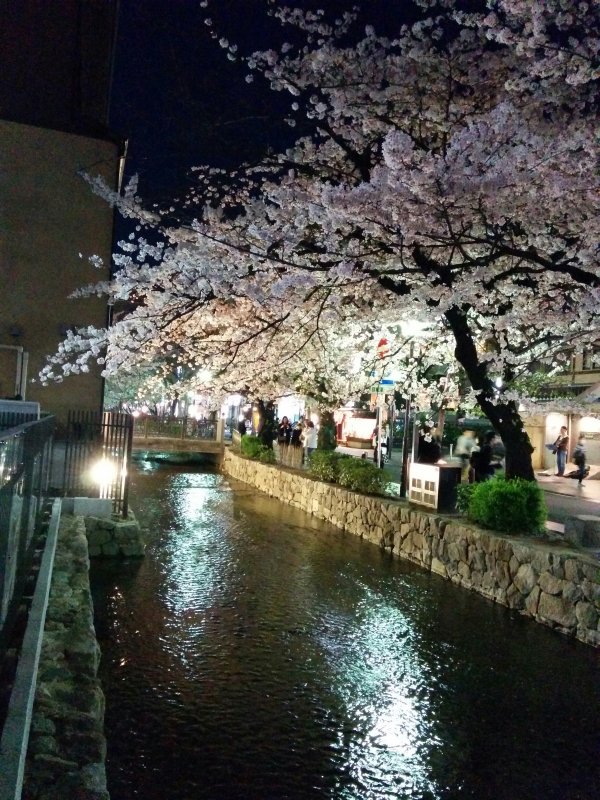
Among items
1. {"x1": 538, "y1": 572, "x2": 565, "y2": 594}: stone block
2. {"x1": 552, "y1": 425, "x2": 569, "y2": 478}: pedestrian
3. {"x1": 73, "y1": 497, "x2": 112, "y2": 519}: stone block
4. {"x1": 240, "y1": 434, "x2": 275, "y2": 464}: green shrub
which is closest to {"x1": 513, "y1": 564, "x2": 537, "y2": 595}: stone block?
{"x1": 538, "y1": 572, "x2": 565, "y2": 594}: stone block

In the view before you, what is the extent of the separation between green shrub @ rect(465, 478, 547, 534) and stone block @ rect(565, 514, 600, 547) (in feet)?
1.95

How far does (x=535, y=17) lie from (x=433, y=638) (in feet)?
23.0

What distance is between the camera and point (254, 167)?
10664 mm

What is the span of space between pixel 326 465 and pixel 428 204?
10.2 metres

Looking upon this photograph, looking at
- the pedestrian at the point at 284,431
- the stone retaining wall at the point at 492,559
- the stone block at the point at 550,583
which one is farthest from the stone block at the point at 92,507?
the pedestrian at the point at 284,431

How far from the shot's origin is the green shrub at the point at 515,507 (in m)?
9.38

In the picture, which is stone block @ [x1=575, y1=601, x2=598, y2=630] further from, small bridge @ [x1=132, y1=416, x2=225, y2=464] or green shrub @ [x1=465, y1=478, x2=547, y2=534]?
small bridge @ [x1=132, y1=416, x2=225, y2=464]

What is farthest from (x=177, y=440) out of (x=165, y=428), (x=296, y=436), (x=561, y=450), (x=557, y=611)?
(x=557, y=611)

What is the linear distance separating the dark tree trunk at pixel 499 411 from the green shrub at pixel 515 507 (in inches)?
29.4

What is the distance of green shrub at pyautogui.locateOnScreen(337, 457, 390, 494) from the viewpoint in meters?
14.1

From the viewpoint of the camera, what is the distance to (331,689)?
5773 millimetres

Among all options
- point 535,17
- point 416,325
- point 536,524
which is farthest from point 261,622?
point 535,17

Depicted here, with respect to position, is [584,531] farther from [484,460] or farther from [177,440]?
[177,440]

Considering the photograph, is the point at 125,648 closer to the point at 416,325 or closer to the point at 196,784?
the point at 196,784
